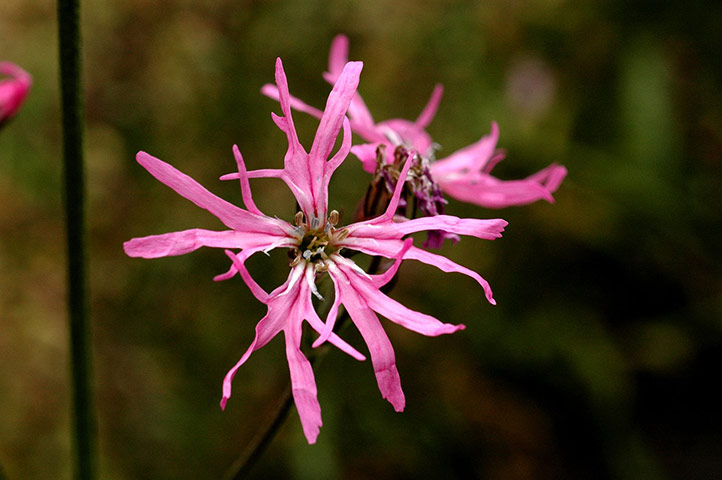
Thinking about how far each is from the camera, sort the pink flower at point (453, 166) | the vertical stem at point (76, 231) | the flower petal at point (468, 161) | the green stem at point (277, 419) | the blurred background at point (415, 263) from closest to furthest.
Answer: the vertical stem at point (76, 231) < the green stem at point (277, 419) < the pink flower at point (453, 166) < the flower petal at point (468, 161) < the blurred background at point (415, 263)

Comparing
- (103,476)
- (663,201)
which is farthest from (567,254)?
(103,476)

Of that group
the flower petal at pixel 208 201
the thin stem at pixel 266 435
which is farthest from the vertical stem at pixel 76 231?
the thin stem at pixel 266 435

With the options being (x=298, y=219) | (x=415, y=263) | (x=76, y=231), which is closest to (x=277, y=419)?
(x=298, y=219)

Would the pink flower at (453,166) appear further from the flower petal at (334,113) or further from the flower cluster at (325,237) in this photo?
the flower petal at (334,113)

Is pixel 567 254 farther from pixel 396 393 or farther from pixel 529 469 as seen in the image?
pixel 396 393

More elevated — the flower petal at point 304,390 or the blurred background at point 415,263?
the flower petal at point 304,390

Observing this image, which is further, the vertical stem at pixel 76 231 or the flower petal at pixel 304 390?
the vertical stem at pixel 76 231
